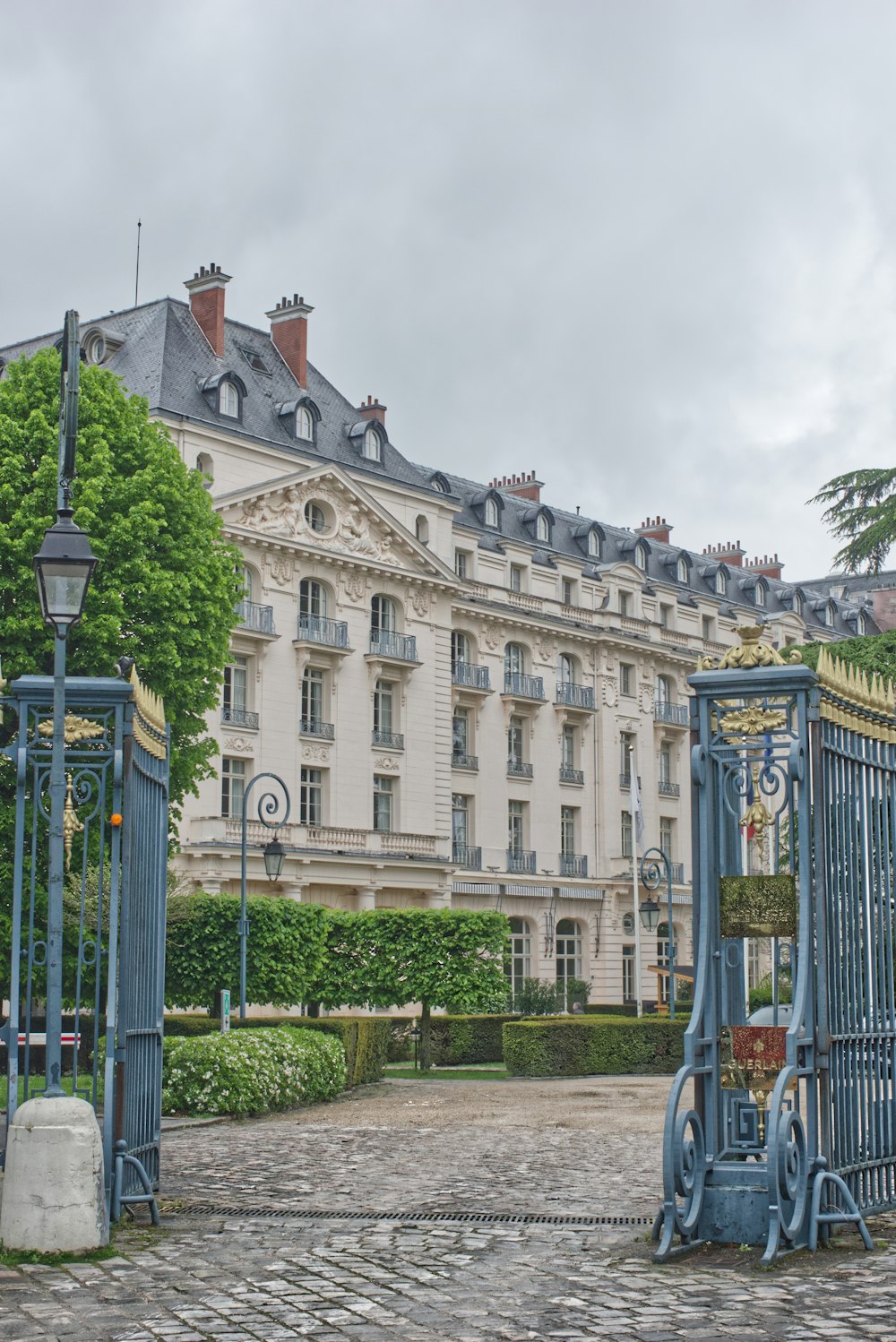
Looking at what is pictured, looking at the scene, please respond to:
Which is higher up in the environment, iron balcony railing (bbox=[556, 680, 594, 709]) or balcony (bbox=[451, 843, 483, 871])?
iron balcony railing (bbox=[556, 680, 594, 709])

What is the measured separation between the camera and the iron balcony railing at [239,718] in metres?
45.4

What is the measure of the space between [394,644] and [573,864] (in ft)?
41.7

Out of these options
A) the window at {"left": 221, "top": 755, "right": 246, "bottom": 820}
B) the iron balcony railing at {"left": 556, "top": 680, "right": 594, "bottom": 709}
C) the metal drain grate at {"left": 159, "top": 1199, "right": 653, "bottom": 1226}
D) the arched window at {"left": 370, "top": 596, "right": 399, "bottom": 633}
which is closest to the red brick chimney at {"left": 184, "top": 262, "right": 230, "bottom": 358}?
the arched window at {"left": 370, "top": 596, "right": 399, "bottom": 633}

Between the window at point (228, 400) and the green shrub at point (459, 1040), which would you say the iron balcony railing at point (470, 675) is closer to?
the window at point (228, 400)

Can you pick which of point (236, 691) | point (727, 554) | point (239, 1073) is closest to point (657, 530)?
point (727, 554)

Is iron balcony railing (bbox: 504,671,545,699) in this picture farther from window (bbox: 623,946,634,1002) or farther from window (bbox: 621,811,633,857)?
window (bbox: 623,946,634,1002)

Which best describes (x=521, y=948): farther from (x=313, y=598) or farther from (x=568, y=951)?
(x=313, y=598)

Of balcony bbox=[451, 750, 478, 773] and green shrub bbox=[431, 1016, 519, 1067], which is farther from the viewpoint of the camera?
balcony bbox=[451, 750, 478, 773]

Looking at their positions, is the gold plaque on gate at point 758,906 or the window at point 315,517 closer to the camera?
the gold plaque on gate at point 758,906

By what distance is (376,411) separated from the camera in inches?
2163

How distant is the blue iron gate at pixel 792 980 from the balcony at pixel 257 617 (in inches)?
1412

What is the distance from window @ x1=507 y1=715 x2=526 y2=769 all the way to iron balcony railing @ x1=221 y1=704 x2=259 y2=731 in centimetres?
1366

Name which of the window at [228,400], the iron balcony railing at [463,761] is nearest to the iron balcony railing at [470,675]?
the iron balcony railing at [463,761]

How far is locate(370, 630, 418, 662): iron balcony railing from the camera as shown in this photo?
166 ft
